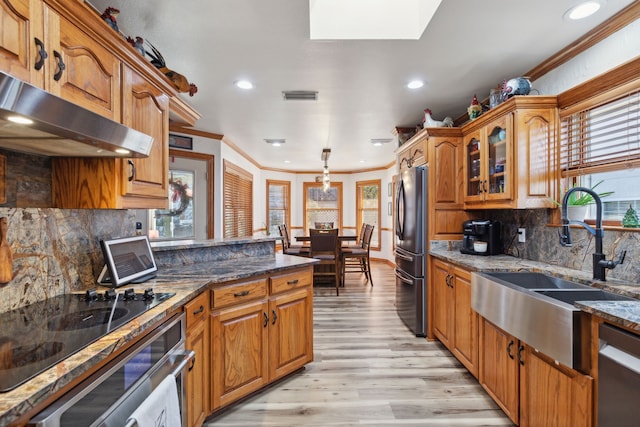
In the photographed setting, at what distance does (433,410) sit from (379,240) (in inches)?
240

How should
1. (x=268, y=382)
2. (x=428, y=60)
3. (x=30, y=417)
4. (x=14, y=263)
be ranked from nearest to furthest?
(x=30, y=417)
(x=14, y=263)
(x=268, y=382)
(x=428, y=60)

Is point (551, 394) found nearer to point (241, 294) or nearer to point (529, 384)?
point (529, 384)

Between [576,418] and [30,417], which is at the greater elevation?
[30,417]

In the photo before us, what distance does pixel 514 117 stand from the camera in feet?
7.63

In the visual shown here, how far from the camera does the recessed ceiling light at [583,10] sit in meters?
1.73

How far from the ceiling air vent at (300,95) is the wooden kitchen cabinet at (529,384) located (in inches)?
94.2

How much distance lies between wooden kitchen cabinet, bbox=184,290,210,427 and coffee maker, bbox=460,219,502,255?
91.3 inches

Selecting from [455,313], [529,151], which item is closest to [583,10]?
[529,151]

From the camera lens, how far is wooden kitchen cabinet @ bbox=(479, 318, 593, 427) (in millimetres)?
1370

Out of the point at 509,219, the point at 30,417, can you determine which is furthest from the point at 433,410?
the point at 30,417

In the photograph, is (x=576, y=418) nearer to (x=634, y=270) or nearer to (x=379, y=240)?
(x=634, y=270)

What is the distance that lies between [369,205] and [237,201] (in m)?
3.77

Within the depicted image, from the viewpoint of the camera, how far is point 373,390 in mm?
2277

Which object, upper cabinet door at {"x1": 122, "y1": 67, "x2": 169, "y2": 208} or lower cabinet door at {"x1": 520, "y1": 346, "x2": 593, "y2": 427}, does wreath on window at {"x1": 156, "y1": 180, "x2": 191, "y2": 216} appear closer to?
upper cabinet door at {"x1": 122, "y1": 67, "x2": 169, "y2": 208}
